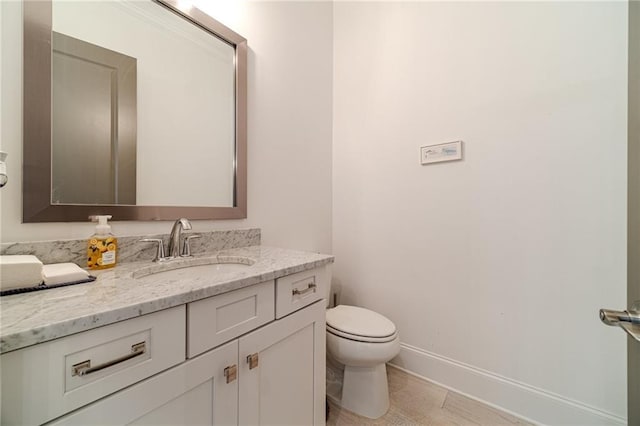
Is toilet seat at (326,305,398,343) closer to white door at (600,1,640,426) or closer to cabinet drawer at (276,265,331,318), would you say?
cabinet drawer at (276,265,331,318)

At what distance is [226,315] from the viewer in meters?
0.71

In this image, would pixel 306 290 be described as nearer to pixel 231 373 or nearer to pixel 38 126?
pixel 231 373

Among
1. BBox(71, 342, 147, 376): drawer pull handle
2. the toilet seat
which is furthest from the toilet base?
BBox(71, 342, 147, 376): drawer pull handle

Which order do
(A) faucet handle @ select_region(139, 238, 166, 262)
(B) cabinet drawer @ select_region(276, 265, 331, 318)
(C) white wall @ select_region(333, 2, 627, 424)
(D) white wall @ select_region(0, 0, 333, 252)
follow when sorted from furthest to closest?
(D) white wall @ select_region(0, 0, 333, 252) → (C) white wall @ select_region(333, 2, 627, 424) → (A) faucet handle @ select_region(139, 238, 166, 262) → (B) cabinet drawer @ select_region(276, 265, 331, 318)

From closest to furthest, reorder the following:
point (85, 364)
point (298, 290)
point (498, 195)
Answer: point (85, 364)
point (298, 290)
point (498, 195)

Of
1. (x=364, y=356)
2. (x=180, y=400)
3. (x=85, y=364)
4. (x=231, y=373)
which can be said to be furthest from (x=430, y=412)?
(x=85, y=364)

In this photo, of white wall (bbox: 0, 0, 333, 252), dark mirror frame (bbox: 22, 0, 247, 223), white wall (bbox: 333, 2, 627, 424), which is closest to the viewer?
dark mirror frame (bbox: 22, 0, 247, 223)

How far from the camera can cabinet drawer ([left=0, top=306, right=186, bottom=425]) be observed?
420 millimetres

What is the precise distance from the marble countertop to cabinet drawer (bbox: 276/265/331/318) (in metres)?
0.06

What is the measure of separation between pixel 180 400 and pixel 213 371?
0.09 m

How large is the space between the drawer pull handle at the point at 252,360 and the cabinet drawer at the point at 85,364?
0.71 ft

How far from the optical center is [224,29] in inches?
50.1

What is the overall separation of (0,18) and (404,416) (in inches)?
85.8

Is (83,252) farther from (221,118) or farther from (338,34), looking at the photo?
(338,34)
